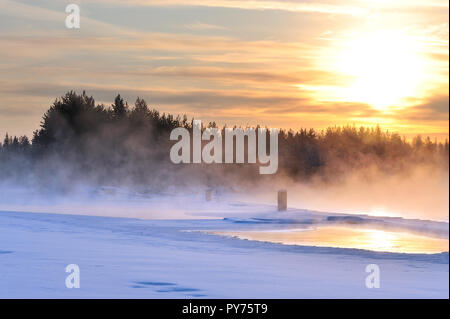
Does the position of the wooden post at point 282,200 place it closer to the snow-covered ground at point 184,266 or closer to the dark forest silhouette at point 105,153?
the snow-covered ground at point 184,266

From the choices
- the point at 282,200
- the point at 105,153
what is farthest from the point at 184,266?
the point at 105,153

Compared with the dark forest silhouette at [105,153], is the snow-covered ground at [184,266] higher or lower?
lower

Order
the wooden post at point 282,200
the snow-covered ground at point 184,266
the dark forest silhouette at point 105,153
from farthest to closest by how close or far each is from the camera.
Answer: the dark forest silhouette at point 105,153 → the wooden post at point 282,200 → the snow-covered ground at point 184,266

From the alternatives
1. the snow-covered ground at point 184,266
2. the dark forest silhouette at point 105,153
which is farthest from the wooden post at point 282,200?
the dark forest silhouette at point 105,153

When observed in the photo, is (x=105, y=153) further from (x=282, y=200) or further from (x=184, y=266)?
(x=184, y=266)

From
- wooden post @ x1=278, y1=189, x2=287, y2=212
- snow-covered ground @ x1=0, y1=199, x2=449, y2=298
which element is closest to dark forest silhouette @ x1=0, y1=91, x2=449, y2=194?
wooden post @ x1=278, y1=189, x2=287, y2=212

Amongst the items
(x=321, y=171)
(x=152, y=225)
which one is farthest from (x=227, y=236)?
→ (x=321, y=171)

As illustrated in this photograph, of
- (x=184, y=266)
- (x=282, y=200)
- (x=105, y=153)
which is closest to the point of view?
(x=184, y=266)

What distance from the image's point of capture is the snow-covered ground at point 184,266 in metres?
10.7

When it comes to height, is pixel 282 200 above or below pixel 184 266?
above

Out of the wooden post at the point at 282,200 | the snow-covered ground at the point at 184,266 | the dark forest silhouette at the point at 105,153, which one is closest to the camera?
the snow-covered ground at the point at 184,266

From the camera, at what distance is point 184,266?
43.0 ft
